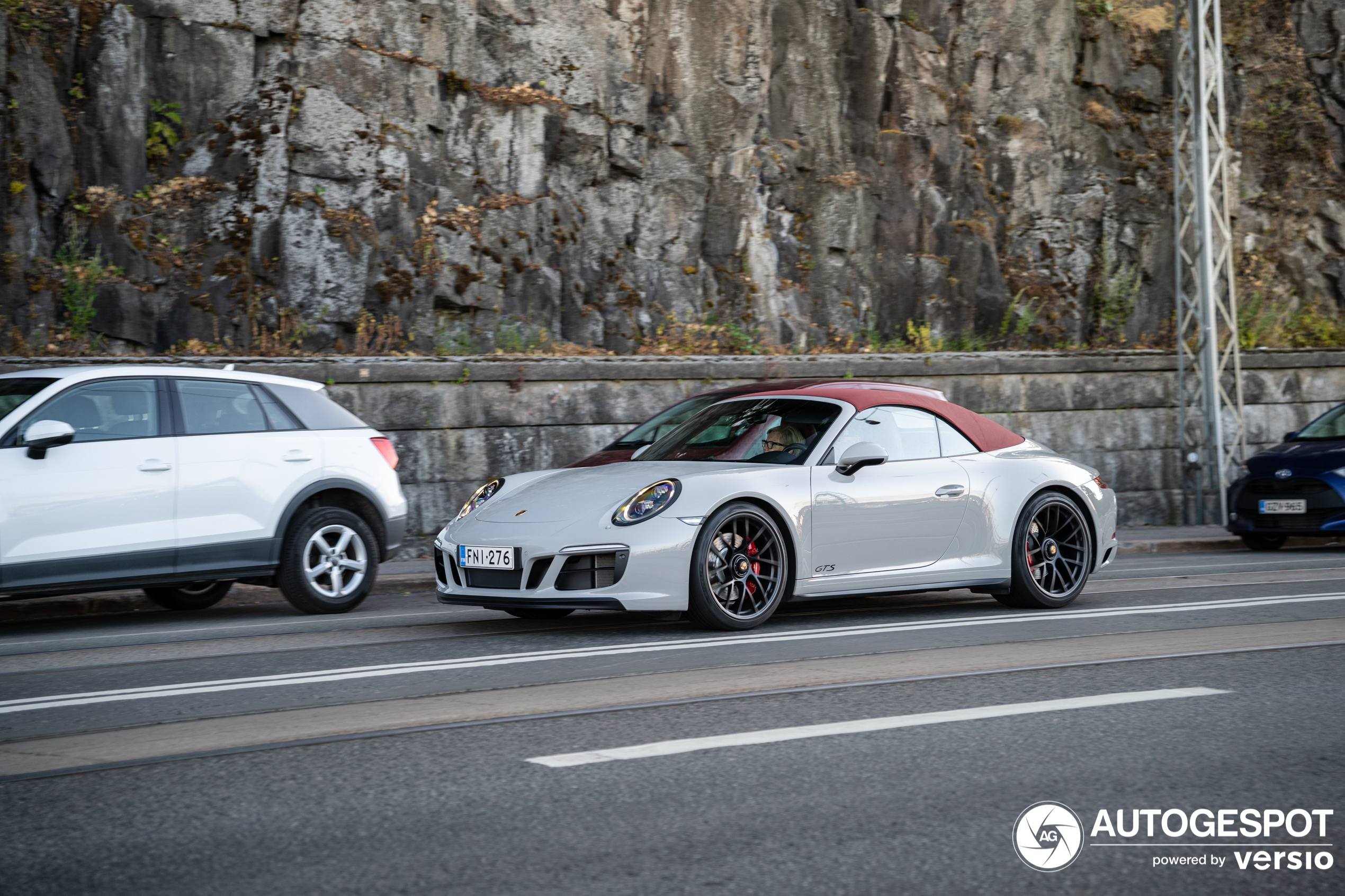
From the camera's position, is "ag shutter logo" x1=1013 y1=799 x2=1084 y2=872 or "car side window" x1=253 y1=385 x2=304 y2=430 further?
"car side window" x1=253 y1=385 x2=304 y2=430

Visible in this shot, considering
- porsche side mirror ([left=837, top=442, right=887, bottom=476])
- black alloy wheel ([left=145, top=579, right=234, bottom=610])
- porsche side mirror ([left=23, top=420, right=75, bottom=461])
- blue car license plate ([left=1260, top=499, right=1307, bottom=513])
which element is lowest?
blue car license plate ([left=1260, top=499, right=1307, bottom=513])

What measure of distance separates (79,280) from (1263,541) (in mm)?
13401

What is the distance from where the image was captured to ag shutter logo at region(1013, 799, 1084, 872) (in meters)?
3.57

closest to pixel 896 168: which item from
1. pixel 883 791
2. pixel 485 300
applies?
pixel 485 300

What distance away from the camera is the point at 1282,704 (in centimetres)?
557

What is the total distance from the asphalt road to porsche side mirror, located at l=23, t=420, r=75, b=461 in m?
1.12

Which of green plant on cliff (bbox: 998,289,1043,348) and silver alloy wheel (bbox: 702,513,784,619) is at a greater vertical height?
green plant on cliff (bbox: 998,289,1043,348)

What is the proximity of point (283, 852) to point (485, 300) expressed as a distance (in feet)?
46.5

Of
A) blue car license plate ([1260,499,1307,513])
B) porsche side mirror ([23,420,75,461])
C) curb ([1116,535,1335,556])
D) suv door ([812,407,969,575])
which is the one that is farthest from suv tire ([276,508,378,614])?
blue car license plate ([1260,499,1307,513])

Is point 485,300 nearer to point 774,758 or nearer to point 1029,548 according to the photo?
point 1029,548

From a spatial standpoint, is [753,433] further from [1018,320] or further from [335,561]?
[1018,320]

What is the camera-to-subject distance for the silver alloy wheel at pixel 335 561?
9.22m

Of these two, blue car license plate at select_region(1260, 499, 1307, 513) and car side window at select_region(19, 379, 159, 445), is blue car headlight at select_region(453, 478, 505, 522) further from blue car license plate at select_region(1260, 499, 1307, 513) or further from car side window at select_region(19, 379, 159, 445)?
blue car license plate at select_region(1260, 499, 1307, 513)

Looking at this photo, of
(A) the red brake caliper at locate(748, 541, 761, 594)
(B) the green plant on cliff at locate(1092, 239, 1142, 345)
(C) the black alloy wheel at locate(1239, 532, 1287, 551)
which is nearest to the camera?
(A) the red brake caliper at locate(748, 541, 761, 594)
